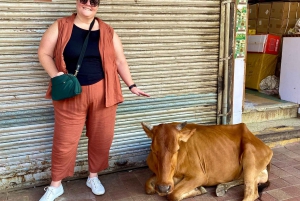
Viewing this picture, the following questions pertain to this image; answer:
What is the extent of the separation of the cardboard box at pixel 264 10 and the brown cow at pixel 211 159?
429cm

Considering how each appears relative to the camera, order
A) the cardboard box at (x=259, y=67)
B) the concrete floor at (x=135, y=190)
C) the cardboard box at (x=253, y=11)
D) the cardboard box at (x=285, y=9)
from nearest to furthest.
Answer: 1. the concrete floor at (x=135, y=190)
2. the cardboard box at (x=285, y=9)
3. the cardboard box at (x=259, y=67)
4. the cardboard box at (x=253, y=11)

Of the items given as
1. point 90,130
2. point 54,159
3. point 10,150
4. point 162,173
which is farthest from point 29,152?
point 162,173

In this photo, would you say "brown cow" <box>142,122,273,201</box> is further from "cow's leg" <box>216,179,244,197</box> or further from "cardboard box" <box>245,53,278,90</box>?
"cardboard box" <box>245,53,278,90</box>

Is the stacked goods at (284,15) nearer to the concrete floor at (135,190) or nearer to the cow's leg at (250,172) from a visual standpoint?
the concrete floor at (135,190)

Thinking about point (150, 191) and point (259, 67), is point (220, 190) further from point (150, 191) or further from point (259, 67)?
point (259, 67)

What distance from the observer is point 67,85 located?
301 cm

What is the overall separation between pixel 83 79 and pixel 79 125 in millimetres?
514

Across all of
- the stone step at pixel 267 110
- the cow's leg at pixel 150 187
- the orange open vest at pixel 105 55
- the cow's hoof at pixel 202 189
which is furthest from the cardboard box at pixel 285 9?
the cow's leg at pixel 150 187

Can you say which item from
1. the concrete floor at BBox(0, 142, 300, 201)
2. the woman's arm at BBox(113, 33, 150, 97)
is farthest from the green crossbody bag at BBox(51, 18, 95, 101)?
the concrete floor at BBox(0, 142, 300, 201)

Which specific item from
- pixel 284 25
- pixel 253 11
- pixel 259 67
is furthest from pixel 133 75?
pixel 253 11

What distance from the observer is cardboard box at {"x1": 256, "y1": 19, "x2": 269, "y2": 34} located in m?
7.44

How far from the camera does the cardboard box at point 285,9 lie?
6.91 meters

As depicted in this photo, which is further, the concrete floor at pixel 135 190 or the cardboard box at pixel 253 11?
the cardboard box at pixel 253 11

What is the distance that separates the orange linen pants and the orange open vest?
0.28 feet
